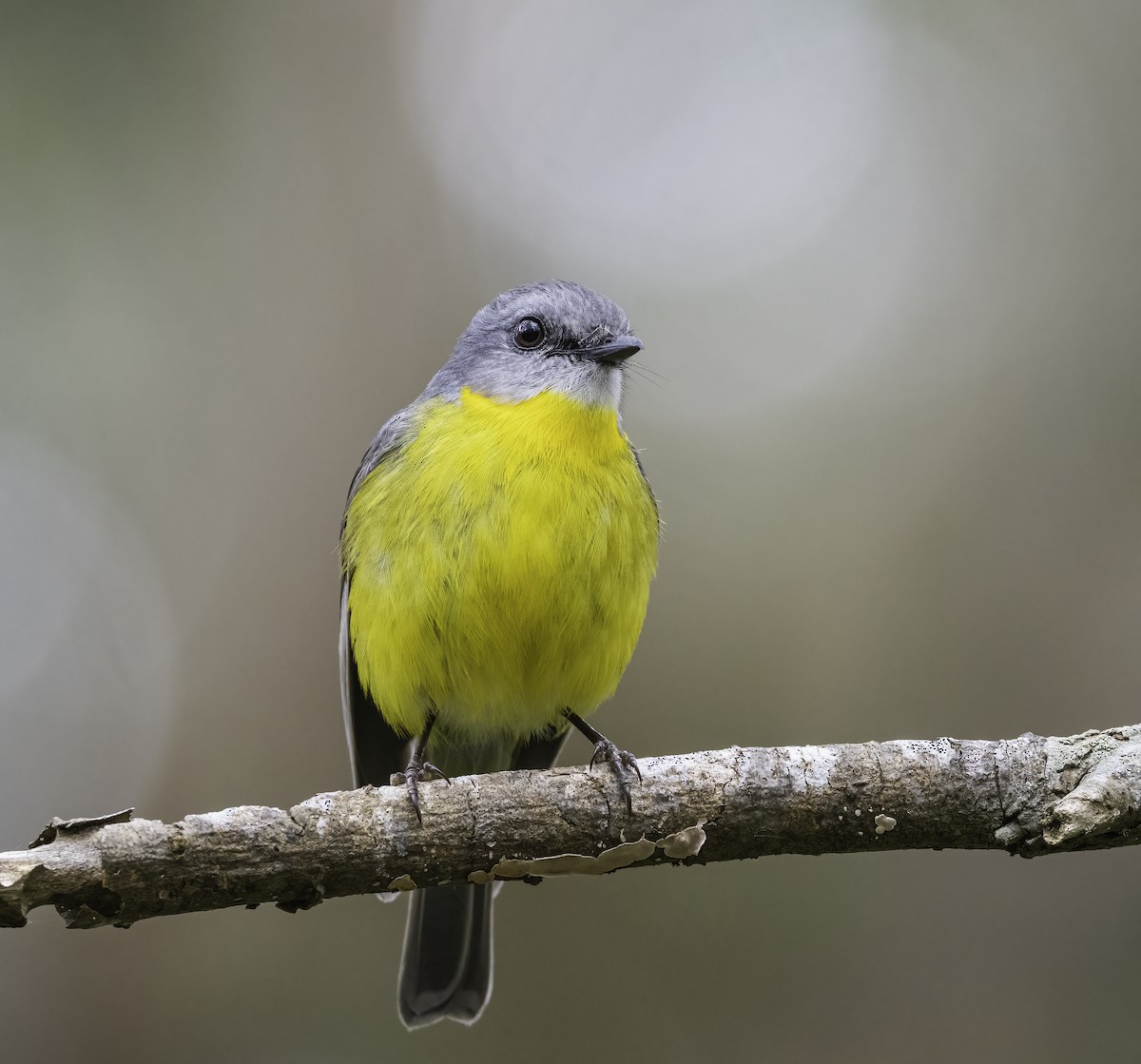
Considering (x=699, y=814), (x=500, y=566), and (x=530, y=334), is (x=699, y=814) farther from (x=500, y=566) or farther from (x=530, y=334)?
(x=530, y=334)

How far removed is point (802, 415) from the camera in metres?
7.09

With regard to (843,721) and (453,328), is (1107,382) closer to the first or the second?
(843,721)

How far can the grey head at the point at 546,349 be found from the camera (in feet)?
14.3

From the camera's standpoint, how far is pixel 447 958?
4688mm

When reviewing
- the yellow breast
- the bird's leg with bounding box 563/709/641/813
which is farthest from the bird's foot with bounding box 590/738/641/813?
the yellow breast

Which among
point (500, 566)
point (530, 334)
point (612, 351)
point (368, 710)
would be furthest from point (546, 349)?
point (368, 710)

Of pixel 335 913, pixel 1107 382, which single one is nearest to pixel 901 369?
pixel 1107 382

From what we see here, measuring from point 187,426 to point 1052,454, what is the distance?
4709 mm

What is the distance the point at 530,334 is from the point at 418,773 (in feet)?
6.20

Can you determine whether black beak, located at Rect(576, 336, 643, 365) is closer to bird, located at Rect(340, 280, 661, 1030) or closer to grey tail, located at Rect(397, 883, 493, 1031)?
bird, located at Rect(340, 280, 661, 1030)

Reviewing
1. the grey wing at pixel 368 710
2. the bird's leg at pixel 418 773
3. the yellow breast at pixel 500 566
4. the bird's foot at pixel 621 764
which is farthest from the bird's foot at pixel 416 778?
the grey wing at pixel 368 710

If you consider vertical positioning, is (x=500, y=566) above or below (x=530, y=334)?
below

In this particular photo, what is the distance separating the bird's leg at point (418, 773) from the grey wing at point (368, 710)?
0.21 m

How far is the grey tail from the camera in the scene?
4.61 metres
